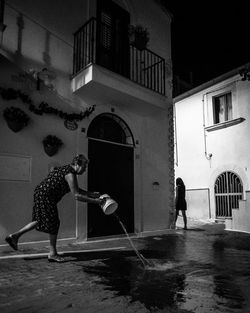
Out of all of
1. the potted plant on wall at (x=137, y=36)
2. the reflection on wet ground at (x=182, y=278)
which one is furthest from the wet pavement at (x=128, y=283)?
the potted plant on wall at (x=137, y=36)

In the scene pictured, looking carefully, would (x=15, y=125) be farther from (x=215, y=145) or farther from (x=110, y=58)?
(x=215, y=145)

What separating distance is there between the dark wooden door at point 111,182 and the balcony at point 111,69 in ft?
4.67

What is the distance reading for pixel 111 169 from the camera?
8.06m

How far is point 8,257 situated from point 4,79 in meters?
3.74

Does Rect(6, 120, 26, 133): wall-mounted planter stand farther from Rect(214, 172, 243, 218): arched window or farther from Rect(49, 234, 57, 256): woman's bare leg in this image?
Rect(214, 172, 243, 218): arched window

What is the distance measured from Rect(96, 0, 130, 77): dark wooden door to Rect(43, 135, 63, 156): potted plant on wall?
3017mm

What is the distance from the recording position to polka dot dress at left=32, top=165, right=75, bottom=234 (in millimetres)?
4648

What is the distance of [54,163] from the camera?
22.1 ft

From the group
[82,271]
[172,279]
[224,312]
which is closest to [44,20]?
[82,271]

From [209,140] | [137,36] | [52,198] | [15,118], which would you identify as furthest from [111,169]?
[209,140]

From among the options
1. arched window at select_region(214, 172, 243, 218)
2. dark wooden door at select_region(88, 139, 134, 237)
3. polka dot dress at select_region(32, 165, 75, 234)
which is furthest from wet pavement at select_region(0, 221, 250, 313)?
arched window at select_region(214, 172, 243, 218)

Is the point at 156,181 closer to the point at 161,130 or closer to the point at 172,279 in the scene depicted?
the point at 161,130

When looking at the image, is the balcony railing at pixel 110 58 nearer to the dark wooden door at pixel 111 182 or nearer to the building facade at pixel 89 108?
the building facade at pixel 89 108

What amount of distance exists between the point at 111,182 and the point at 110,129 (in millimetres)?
1574
